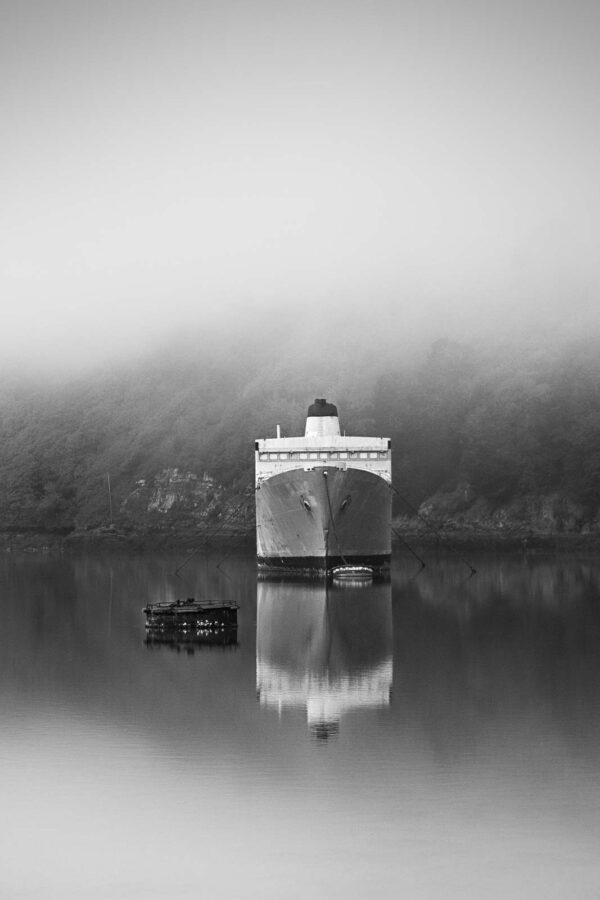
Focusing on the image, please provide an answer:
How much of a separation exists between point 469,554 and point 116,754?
66.3 meters

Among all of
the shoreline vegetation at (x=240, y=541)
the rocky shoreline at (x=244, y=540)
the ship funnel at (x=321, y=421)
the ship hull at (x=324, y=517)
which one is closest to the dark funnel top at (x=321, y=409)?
the ship funnel at (x=321, y=421)

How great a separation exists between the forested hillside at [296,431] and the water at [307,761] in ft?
208

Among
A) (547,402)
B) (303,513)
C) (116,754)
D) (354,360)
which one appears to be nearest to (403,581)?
(303,513)

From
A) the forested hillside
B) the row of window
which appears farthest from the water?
the forested hillside

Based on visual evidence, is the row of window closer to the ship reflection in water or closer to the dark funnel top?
the dark funnel top

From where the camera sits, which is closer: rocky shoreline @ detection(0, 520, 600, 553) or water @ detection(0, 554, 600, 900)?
water @ detection(0, 554, 600, 900)

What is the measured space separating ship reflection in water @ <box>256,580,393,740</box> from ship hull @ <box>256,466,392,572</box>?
764 centimetres

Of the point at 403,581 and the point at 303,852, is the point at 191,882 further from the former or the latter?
the point at 403,581

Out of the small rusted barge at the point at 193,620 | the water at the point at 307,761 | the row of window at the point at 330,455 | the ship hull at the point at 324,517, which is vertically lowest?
the water at the point at 307,761

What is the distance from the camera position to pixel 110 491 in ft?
400

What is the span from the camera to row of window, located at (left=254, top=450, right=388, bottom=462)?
5947 cm

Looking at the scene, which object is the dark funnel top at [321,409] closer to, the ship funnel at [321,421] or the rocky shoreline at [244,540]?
the ship funnel at [321,421]

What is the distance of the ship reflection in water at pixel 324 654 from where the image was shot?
958 inches

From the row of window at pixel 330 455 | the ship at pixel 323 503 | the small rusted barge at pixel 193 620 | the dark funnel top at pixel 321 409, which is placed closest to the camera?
the small rusted barge at pixel 193 620
